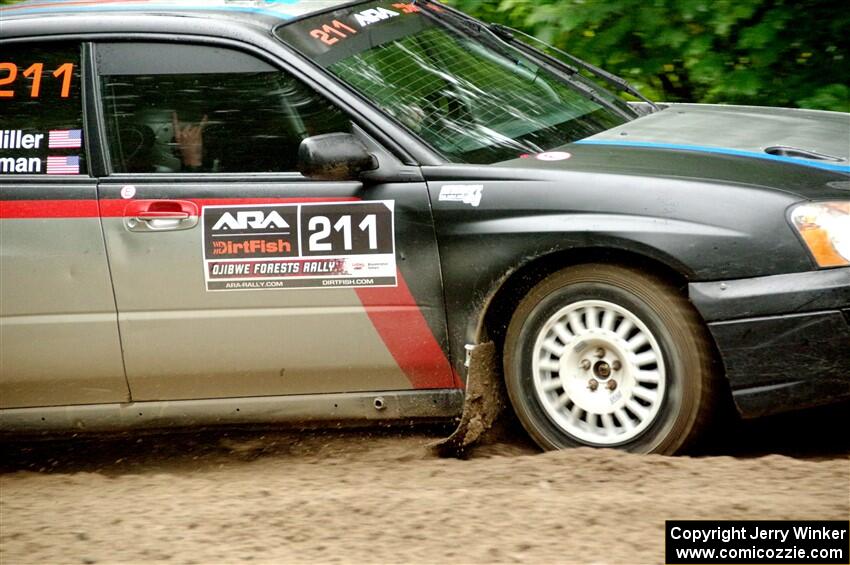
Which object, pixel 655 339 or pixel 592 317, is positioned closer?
pixel 655 339

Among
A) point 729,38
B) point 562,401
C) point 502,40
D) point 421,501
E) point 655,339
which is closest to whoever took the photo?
point 421,501

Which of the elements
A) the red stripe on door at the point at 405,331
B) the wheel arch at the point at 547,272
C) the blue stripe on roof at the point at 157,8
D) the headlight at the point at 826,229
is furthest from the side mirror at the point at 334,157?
the headlight at the point at 826,229

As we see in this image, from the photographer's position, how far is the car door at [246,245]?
186 inches

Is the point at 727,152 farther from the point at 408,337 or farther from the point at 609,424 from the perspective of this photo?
the point at 408,337

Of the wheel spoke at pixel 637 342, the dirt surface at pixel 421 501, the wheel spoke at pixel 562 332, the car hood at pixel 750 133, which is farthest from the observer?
the car hood at pixel 750 133

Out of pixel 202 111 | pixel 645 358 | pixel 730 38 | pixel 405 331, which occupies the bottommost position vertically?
pixel 645 358

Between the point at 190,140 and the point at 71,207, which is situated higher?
the point at 190,140

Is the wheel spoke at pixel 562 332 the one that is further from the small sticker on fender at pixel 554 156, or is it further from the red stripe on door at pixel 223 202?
the red stripe on door at pixel 223 202

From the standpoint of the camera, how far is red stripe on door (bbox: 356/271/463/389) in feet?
15.5

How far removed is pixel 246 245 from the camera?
4.79m

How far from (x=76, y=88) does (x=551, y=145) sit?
1.91m

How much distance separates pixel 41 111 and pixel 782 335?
299cm

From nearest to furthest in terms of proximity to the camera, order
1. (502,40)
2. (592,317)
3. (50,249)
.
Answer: (592,317) < (50,249) < (502,40)

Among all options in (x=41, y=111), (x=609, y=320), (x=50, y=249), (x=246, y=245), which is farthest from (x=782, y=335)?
(x=41, y=111)
